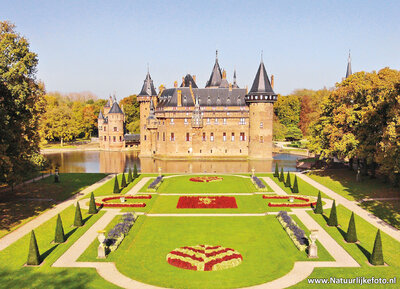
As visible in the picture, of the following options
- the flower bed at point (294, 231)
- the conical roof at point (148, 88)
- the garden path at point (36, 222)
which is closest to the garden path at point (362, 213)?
the flower bed at point (294, 231)

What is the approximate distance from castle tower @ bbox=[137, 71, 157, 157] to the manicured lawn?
4803cm

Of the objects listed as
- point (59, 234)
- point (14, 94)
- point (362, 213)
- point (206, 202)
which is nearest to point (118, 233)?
point (59, 234)

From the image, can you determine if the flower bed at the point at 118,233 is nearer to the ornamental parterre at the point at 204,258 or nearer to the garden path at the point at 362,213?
the ornamental parterre at the point at 204,258

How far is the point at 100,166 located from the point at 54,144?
1706 inches

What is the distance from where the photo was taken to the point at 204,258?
806 inches

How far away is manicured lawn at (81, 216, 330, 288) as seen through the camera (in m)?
18.5

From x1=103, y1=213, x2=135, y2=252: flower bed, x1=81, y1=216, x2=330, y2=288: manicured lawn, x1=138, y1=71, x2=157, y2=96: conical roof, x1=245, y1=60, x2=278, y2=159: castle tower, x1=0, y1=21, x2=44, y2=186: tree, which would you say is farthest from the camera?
x1=138, y1=71, x2=157, y2=96: conical roof

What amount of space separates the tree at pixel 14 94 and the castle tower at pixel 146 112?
44.7 meters

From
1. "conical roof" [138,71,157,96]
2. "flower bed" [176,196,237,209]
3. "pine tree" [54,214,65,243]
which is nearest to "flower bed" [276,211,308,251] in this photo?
"flower bed" [176,196,237,209]

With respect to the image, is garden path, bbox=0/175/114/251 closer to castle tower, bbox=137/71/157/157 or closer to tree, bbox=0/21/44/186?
tree, bbox=0/21/44/186

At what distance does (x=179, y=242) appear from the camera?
23297mm

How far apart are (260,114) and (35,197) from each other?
44.9m

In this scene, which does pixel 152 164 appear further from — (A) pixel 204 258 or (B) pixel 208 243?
(A) pixel 204 258

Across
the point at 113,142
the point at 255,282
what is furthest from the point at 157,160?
the point at 255,282
